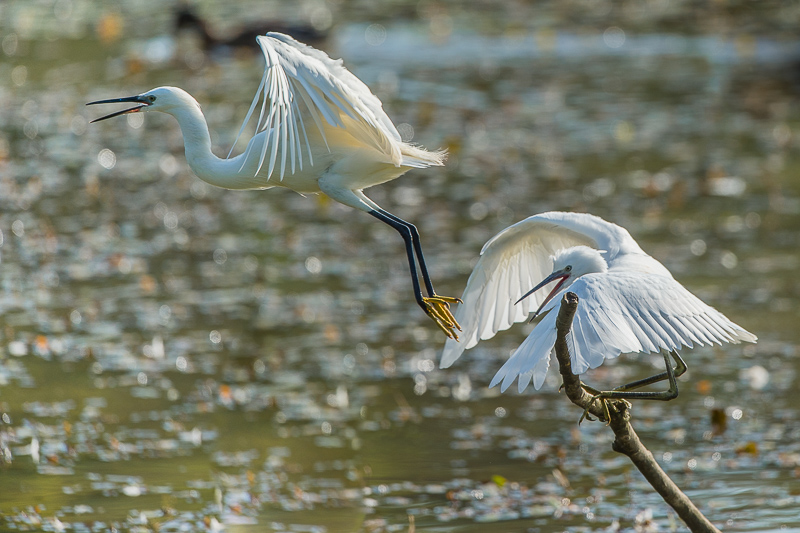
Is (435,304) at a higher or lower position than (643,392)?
higher

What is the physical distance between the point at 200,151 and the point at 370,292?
3749mm

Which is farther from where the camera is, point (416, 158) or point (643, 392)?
point (416, 158)

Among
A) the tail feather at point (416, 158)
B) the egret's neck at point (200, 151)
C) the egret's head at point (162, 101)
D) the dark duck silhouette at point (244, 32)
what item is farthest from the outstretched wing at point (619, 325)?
the dark duck silhouette at point (244, 32)

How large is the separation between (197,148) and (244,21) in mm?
13127

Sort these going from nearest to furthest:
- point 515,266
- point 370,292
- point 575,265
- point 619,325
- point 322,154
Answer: point 619,325 → point 575,265 → point 322,154 → point 515,266 → point 370,292

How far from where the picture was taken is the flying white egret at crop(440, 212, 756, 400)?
3551 millimetres

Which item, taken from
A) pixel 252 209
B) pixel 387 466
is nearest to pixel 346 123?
pixel 387 466

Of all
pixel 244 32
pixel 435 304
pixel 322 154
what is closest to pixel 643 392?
pixel 435 304

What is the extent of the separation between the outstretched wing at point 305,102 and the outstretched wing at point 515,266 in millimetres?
671

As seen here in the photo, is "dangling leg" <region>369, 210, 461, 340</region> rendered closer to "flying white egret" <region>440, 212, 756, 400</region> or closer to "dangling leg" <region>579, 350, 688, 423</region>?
"flying white egret" <region>440, 212, 756, 400</region>

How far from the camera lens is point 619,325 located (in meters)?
3.62

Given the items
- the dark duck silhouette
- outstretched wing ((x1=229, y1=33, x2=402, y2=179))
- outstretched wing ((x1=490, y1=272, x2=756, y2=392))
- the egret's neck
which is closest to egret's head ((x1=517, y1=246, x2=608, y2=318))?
outstretched wing ((x1=490, y1=272, x2=756, y2=392))

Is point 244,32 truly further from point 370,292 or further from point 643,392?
point 643,392

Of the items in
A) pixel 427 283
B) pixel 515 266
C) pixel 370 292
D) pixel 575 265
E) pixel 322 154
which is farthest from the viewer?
pixel 370 292
